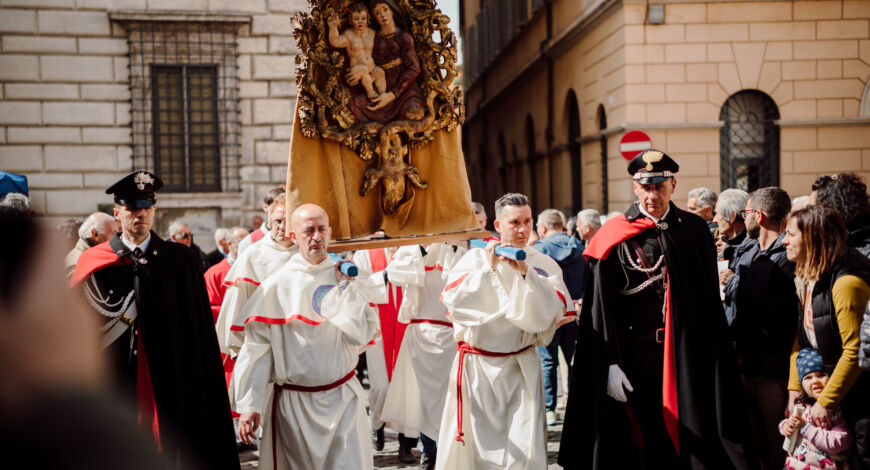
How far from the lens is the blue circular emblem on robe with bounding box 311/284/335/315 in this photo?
16.6 feet

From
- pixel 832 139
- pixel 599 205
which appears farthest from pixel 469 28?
pixel 832 139

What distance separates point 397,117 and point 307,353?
4.78ft

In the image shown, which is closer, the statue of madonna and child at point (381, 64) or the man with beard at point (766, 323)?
the statue of madonna and child at point (381, 64)

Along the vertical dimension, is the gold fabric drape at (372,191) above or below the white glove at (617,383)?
above

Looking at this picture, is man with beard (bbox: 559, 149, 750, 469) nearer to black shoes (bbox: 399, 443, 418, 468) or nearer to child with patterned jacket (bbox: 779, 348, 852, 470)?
child with patterned jacket (bbox: 779, 348, 852, 470)

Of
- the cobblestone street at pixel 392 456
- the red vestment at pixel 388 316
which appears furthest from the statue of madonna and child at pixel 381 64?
the cobblestone street at pixel 392 456

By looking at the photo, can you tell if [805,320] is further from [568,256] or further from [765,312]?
[568,256]

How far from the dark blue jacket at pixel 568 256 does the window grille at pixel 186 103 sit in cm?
650

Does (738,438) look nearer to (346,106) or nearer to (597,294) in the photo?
(597,294)

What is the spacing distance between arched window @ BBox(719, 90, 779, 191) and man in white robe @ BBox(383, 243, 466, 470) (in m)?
9.65

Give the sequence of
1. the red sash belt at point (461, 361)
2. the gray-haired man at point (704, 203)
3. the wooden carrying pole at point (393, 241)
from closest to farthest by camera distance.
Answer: the wooden carrying pole at point (393, 241)
the red sash belt at point (461, 361)
the gray-haired man at point (704, 203)

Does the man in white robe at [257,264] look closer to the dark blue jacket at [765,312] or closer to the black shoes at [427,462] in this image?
the black shoes at [427,462]

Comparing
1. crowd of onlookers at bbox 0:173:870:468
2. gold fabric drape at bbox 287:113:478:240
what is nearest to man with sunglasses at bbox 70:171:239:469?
crowd of onlookers at bbox 0:173:870:468

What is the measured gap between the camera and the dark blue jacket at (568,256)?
30.1 feet
